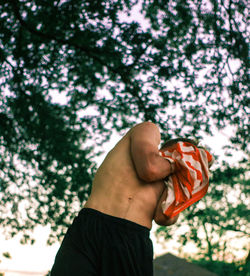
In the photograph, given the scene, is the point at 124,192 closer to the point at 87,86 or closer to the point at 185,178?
the point at 185,178

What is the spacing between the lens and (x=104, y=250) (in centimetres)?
232

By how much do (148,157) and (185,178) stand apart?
34 centimetres

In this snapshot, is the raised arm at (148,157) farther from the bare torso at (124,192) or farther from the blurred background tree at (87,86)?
the blurred background tree at (87,86)

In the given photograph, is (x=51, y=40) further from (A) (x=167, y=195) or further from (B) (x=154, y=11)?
(A) (x=167, y=195)

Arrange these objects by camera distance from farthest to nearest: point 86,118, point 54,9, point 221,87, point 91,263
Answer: point 86,118, point 221,87, point 54,9, point 91,263

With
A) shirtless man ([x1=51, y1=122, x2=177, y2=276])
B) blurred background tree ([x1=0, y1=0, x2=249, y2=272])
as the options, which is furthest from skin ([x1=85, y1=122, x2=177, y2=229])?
blurred background tree ([x1=0, y1=0, x2=249, y2=272])

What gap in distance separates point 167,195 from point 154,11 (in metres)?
5.86

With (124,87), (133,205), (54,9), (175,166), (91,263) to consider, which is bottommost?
(91,263)

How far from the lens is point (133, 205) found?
2.45m

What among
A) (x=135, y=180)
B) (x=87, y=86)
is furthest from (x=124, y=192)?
(x=87, y=86)

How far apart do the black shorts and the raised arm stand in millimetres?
350

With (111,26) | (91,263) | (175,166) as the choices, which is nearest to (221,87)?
(111,26)

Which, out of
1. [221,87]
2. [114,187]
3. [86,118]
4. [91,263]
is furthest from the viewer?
[86,118]

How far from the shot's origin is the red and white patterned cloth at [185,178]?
253 cm
